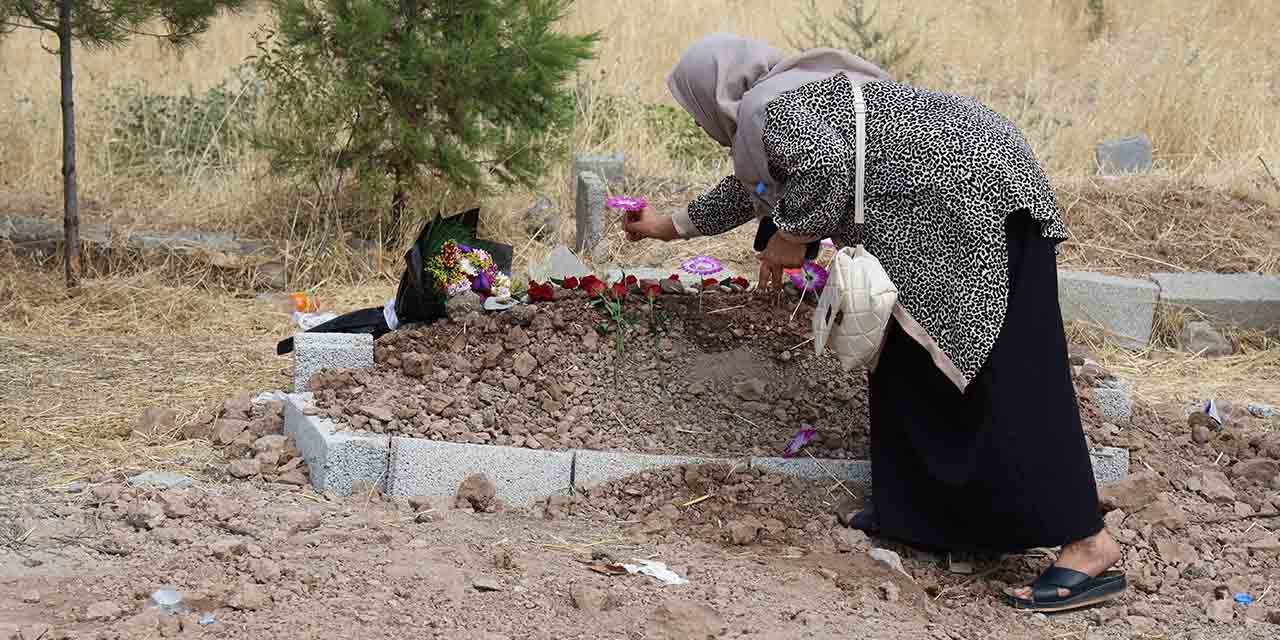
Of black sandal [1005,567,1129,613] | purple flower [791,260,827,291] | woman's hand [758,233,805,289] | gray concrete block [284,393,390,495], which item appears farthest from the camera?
purple flower [791,260,827,291]

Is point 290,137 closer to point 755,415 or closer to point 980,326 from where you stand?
point 755,415

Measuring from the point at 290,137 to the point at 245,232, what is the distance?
0.66 meters

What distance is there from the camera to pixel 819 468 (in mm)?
4211

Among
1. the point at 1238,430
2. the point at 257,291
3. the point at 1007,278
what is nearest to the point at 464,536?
the point at 1007,278

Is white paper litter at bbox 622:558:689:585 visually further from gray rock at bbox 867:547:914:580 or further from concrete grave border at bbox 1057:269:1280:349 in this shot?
concrete grave border at bbox 1057:269:1280:349

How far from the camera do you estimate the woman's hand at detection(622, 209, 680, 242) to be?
4184 mm

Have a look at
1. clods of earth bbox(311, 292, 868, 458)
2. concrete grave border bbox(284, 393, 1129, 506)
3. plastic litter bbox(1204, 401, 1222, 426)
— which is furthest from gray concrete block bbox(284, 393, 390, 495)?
plastic litter bbox(1204, 401, 1222, 426)

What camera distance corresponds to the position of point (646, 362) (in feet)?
14.9

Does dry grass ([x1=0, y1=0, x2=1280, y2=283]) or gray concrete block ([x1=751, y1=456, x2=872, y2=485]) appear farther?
dry grass ([x1=0, y1=0, x2=1280, y2=283])

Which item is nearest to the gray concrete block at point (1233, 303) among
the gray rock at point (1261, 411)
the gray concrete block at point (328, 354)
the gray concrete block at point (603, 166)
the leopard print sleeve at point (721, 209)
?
the gray rock at point (1261, 411)

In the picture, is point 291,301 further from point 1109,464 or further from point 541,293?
point 1109,464

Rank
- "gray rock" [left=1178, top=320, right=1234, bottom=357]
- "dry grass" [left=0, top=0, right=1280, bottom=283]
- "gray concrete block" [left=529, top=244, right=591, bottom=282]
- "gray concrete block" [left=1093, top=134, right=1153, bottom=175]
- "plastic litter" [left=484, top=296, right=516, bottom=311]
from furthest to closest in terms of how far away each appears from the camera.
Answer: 1. "gray concrete block" [left=1093, top=134, right=1153, bottom=175]
2. "dry grass" [left=0, top=0, right=1280, bottom=283]
3. "gray rock" [left=1178, top=320, right=1234, bottom=357]
4. "gray concrete block" [left=529, top=244, right=591, bottom=282]
5. "plastic litter" [left=484, top=296, right=516, bottom=311]

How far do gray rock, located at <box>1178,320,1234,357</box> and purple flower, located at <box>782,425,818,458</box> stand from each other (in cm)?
296

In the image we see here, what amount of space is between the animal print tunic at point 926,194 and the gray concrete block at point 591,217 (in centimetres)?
384
